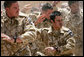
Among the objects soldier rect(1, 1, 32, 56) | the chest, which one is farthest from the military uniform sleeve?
the chest

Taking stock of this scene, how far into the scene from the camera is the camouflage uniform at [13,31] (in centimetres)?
386

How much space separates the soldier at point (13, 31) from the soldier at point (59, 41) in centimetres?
36

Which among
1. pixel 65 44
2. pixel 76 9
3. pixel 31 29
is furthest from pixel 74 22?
pixel 31 29

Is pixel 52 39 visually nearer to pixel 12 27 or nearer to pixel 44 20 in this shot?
pixel 12 27

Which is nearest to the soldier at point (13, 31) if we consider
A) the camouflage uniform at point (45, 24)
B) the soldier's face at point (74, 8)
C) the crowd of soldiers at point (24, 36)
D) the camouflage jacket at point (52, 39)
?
the crowd of soldiers at point (24, 36)

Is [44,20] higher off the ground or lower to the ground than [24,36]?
lower

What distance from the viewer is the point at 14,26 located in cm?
403

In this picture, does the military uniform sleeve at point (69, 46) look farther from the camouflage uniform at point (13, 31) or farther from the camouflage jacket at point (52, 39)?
the camouflage uniform at point (13, 31)

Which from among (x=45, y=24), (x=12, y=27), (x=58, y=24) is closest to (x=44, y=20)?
(x=45, y=24)

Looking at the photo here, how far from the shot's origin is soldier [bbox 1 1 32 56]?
3.81 meters

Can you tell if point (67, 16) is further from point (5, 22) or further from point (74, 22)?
point (5, 22)

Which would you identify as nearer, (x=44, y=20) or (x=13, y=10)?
(x=13, y=10)

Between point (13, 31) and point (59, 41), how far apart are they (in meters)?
0.73

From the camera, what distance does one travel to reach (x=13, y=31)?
399 centimetres
